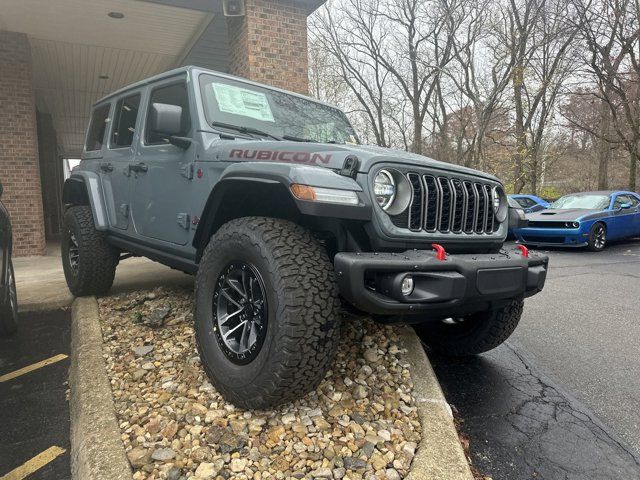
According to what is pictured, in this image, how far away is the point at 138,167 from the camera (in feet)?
11.9

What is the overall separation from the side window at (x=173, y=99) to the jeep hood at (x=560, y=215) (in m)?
8.84

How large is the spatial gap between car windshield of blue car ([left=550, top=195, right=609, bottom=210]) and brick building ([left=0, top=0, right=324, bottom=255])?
7.47m

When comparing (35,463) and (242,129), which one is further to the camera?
(242,129)

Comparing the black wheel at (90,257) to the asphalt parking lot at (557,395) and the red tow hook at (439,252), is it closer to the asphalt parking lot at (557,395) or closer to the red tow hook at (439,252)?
the asphalt parking lot at (557,395)

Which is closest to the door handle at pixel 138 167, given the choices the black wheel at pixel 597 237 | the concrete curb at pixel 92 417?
the concrete curb at pixel 92 417

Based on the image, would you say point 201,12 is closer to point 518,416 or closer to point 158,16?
point 158,16

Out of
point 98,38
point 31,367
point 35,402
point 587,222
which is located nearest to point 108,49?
point 98,38

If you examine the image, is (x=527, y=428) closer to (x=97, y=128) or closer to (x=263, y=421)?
(x=263, y=421)

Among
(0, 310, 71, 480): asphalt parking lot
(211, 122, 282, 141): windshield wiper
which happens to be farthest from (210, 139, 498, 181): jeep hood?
(0, 310, 71, 480): asphalt parking lot

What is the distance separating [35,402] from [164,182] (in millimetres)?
1643

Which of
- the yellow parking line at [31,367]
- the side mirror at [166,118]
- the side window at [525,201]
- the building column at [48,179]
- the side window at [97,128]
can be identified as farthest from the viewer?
the side window at [525,201]

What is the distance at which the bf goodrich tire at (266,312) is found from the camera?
6.66 feet

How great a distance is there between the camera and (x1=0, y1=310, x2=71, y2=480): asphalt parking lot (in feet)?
6.99

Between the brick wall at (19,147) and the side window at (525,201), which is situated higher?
the brick wall at (19,147)
